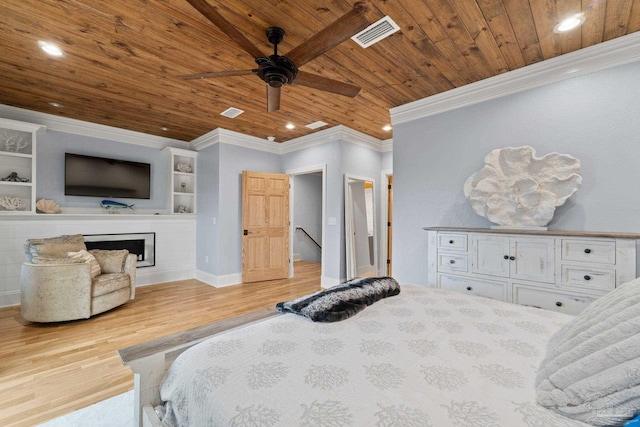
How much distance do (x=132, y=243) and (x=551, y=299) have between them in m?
5.50

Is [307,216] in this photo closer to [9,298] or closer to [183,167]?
[183,167]

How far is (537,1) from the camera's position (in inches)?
70.9

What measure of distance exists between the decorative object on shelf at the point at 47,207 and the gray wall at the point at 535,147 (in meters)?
4.81

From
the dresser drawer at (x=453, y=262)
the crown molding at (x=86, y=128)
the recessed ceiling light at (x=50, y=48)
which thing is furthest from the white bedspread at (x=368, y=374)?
the crown molding at (x=86, y=128)

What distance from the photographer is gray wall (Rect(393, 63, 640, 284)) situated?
221 centimetres

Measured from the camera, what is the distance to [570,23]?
6.53 feet

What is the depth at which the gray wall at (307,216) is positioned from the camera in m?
7.42

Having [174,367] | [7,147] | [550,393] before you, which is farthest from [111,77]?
[550,393]

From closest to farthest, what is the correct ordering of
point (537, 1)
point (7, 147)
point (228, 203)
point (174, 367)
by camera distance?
point (174, 367)
point (537, 1)
point (7, 147)
point (228, 203)

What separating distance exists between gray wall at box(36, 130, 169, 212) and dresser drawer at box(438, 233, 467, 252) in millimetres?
4705

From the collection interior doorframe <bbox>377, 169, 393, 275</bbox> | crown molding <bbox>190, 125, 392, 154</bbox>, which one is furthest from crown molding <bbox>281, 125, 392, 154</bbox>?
interior doorframe <bbox>377, 169, 393, 275</bbox>

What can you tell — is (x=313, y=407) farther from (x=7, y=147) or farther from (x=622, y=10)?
(x=7, y=147)

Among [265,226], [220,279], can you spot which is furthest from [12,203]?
[265,226]

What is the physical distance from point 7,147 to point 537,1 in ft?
19.3
